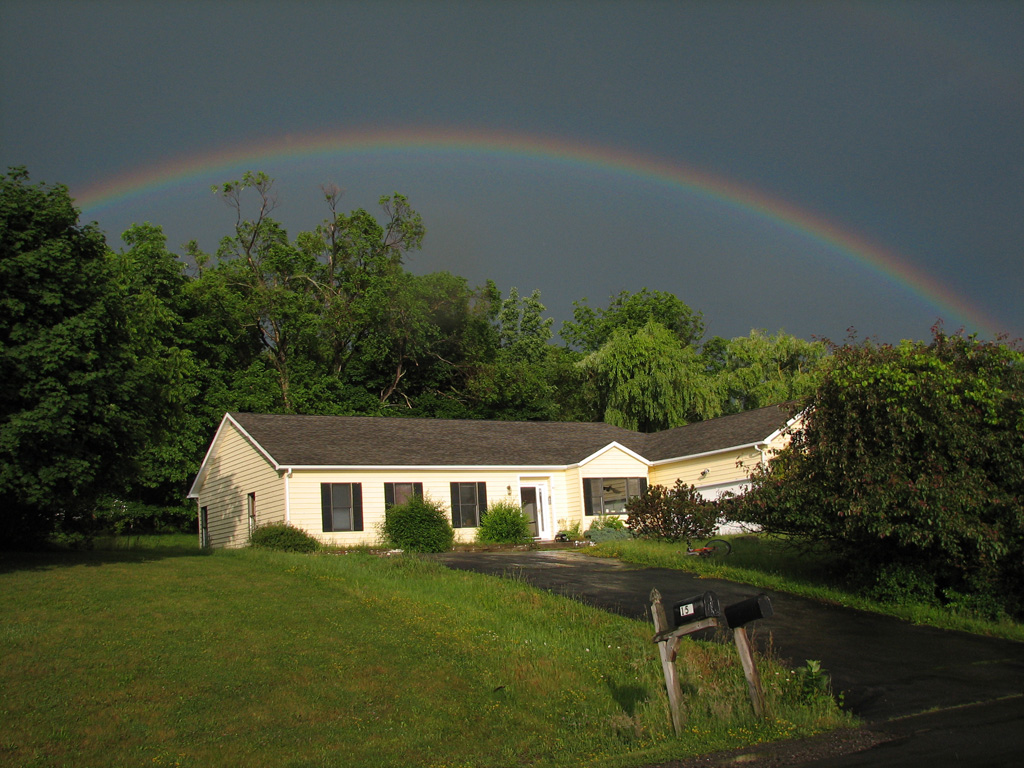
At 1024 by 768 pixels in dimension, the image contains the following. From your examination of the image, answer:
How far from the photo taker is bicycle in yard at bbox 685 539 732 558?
845 inches

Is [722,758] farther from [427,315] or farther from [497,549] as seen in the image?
[427,315]

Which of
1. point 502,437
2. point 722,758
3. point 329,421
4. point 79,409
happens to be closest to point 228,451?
point 329,421

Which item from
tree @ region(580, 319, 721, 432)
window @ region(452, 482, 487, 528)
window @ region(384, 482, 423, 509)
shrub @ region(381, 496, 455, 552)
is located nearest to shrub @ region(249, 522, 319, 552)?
shrub @ region(381, 496, 455, 552)

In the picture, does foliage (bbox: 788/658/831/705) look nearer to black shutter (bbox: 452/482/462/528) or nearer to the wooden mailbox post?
the wooden mailbox post

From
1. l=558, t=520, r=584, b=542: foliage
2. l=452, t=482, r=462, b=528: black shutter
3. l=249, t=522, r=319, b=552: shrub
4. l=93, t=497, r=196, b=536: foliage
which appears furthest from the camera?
l=93, t=497, r=196, b=536: foliage

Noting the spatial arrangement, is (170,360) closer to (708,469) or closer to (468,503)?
(468,503)

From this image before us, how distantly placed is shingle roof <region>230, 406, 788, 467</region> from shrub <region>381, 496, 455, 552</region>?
6.01ft

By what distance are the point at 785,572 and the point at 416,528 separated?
11.4m

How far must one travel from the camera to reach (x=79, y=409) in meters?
15.8

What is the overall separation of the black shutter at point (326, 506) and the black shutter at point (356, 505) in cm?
70

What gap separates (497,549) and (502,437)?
725cm

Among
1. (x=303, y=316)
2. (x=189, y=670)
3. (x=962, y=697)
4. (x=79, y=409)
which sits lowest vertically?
(x=962, y=697)

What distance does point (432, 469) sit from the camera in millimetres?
28297

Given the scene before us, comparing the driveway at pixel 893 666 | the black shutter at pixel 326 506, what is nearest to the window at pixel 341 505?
the black shutter at pixel 326 506
